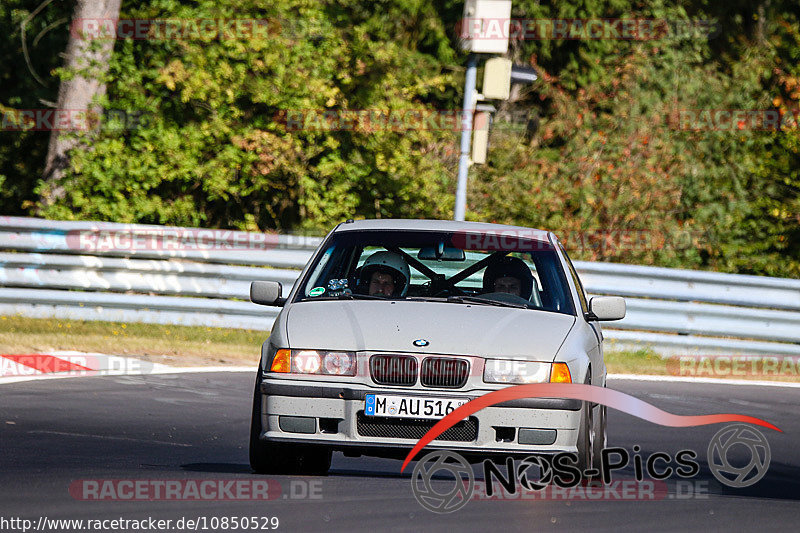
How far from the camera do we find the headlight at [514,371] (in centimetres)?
714

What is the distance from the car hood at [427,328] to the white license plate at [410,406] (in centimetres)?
24

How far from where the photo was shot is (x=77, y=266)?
16.2 meters

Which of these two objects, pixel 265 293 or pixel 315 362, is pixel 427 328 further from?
pixel 265 293

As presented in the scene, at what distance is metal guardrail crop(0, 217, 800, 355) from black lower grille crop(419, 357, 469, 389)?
29.8 feet

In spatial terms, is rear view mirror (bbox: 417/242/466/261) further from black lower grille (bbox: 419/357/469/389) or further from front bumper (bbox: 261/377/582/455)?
front bumper (bbox: 261/377/582/455)

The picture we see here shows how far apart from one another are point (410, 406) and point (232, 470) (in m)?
1.42

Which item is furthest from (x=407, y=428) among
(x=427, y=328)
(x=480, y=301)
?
(x=480, y=301)

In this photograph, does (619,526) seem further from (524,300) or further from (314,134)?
(314,134)

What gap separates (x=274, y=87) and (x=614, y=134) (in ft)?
22.1

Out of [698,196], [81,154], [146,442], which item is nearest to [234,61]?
[81,154]

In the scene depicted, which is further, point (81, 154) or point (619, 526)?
point (81, 154)

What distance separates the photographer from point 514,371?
23.5ft

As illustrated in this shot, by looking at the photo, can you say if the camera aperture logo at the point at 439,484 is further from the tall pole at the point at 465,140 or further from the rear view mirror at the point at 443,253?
the tall pole at the point at 465,140

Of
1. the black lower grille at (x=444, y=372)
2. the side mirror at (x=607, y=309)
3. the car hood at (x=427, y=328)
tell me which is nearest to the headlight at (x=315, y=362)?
the car hood at (x=427, y=328)
